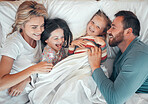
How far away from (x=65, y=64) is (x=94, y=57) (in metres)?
0.25

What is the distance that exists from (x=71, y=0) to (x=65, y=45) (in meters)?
0.48

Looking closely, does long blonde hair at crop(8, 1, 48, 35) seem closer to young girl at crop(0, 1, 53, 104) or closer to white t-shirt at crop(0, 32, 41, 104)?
young girl at crop(0, 1, 53, 104)

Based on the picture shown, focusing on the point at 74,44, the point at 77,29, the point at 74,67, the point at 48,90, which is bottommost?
the point at 48,90

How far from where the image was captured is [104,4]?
4.58 ft

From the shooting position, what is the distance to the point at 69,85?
1043mm

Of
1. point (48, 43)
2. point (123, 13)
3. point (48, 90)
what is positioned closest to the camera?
point (48, 90)

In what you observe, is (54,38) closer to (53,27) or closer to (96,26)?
(53,27)

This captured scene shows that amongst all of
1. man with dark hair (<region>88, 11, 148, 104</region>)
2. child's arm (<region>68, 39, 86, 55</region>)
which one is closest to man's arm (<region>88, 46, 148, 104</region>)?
man with dark hair (<region>88, 11, 148, 104</region>)

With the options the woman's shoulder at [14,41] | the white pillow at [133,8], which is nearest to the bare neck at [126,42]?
the white pillow at [133,8]

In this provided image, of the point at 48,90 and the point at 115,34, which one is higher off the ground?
the point at 115,34

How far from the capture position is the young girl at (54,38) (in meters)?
1.24

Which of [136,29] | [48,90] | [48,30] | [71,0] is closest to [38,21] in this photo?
[48,30]

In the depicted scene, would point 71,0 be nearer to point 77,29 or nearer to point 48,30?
point 77,29

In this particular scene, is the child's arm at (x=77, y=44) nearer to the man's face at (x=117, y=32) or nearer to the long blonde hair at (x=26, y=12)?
the man's face at (x=117, y=32)
